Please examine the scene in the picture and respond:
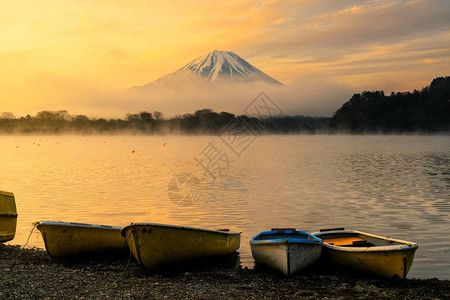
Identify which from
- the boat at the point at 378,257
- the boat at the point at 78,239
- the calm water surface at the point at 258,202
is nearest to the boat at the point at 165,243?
the boat at the point at 78,239

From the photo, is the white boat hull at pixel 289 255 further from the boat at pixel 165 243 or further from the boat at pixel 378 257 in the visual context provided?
the boat at pixel 165 243

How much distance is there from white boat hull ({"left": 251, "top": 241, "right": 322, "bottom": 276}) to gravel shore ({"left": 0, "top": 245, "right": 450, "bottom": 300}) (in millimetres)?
344

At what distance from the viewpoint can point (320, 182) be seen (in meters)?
45.7

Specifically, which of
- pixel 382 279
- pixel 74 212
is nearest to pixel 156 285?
pixel 382 279

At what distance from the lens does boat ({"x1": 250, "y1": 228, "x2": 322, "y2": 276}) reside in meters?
14.2

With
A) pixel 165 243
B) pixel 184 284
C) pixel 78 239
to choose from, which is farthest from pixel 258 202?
pixel 184 284

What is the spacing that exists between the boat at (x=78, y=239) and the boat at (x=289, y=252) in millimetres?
5276

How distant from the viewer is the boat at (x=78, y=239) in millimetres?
16281

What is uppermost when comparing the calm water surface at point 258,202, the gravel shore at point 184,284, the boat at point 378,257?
the boat at point 378,257

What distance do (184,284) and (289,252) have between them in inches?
132

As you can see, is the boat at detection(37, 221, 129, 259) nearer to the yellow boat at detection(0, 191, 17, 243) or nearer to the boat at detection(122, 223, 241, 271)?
the boat at detection(122, 223, 241, 271)

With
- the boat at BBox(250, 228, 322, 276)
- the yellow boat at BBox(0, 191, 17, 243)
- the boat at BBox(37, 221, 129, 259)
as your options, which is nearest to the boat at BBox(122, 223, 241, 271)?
the boat at BBox(37, 221, 129, 259)

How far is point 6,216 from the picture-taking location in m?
17.9

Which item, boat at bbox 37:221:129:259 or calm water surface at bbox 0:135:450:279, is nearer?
boat at bbox 37:221:129:259
